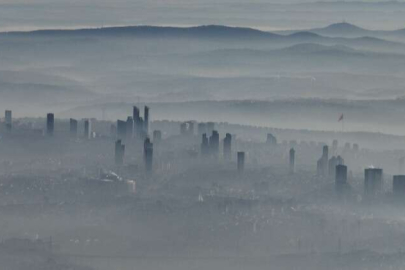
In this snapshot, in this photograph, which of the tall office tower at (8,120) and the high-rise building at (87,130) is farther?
the tall office tower at (8,120)

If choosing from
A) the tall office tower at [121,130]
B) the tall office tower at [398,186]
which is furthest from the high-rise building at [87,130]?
the tall office tower at [398,186]

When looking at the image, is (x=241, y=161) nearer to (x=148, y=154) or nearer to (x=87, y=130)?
(x=148, y=154)

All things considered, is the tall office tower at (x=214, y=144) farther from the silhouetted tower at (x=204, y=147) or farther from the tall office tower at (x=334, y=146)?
the tall office tower at (x=334, y=146)

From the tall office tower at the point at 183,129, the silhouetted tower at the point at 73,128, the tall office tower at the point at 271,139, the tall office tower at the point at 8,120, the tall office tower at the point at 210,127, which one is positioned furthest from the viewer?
the tall office tower at the point at 8,120

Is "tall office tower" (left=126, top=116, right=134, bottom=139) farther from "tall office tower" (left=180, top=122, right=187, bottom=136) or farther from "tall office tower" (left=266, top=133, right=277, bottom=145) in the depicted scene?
"tall office tower" (left=266, top=133, right=277, bottom=145)

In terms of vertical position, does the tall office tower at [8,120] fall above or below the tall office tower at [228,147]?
above

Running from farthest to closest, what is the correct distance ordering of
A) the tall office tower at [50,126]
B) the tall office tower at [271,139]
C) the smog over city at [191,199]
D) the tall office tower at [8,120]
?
1. the tall office tower at [8,120]
2. the tall office tower at [271,139]
3. the tall office tower at [50,126]
4. the smog over city at [191,199]

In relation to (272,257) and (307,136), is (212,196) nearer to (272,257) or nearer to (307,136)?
(272,257)
